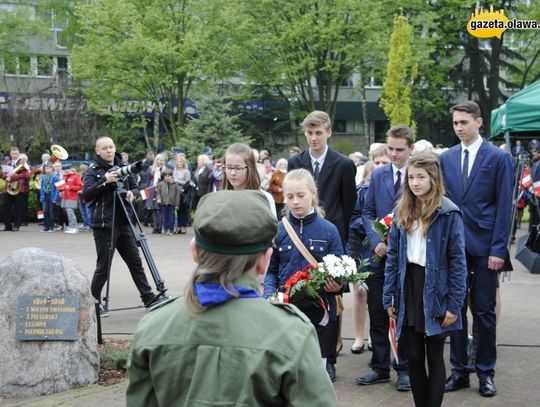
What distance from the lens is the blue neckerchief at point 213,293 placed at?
248 cm

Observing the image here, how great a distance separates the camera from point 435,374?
5551mm

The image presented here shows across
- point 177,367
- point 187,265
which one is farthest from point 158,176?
point 177,367

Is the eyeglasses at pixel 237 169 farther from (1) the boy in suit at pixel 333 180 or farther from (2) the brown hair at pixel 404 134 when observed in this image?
(2) the brown hair at pixel 404 134

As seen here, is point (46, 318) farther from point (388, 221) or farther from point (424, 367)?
point (424, 367)

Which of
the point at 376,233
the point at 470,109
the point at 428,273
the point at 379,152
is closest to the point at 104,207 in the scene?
the point at 379,152

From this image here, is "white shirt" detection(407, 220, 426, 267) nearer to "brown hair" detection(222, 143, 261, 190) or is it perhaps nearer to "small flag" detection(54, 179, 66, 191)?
"brown hair" detection(222, 143, 261, 190)

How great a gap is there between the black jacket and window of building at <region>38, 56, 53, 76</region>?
40125mm

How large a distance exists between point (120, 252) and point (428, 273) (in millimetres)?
5029

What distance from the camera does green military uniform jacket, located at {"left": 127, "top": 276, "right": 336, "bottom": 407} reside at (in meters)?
2.39

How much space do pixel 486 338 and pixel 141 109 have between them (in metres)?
34.6

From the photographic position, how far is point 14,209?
2261 centimetres

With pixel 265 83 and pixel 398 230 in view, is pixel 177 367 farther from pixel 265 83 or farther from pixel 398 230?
pixel 265 83

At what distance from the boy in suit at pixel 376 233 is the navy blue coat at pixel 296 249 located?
0.89 metres

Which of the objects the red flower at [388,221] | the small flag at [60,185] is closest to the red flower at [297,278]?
the red flower at [388,221]
